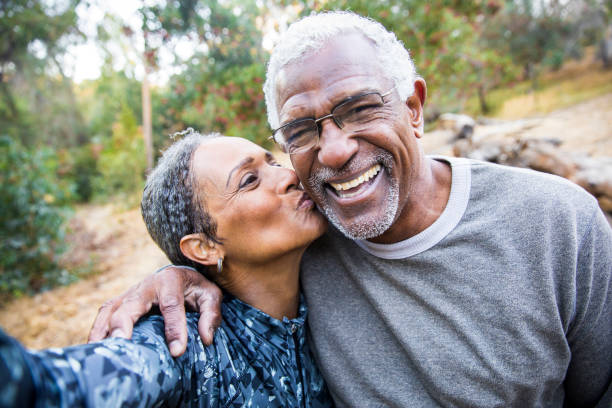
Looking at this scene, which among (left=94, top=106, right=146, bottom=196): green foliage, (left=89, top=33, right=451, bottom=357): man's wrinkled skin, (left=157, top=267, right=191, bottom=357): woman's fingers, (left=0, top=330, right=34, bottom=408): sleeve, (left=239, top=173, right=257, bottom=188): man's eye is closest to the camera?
(left=0, top=330, right=34, bottom=408): sleeve

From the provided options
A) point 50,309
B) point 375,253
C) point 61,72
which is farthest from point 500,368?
point 61,72

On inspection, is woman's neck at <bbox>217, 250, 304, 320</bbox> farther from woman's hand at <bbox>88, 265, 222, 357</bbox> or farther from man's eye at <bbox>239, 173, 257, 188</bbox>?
man's eye at <bbox>239, 173, 257, 188</bbox>

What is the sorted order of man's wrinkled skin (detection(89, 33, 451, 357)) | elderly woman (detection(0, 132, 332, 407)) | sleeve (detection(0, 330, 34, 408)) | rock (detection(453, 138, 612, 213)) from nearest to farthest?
sleeve (detection(0, 330, 34, 408)) < elderly woman (detection(0, 132, 332, 407)) < man's wrinkled skin (detection(89, 33, 451, 357)) < rock (detection(453, 138, 612, 213))

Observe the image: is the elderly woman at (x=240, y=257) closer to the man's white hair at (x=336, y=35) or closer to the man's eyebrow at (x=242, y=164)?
the man's eyebrow at (x=242, y=164)

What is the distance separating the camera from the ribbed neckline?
5.67 feet

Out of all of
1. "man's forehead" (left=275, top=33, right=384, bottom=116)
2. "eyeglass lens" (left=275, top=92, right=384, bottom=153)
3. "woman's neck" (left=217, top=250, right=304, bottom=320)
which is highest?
"man's forehead" (left=275, top=33, right=384, bottom=116)

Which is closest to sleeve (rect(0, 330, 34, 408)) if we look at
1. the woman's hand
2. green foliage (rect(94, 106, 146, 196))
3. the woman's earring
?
the woman's hand

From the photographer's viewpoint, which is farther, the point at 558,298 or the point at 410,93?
the point at 410,93

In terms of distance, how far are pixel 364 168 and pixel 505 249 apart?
29.1 inches

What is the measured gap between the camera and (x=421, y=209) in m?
1.83

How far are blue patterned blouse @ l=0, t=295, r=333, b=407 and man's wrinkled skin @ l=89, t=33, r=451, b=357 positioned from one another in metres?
0.15

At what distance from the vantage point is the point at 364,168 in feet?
5.58

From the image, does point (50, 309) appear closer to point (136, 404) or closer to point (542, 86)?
point (136, 404)

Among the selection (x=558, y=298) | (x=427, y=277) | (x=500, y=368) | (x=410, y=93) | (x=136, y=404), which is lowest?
(x=500, y=368)
